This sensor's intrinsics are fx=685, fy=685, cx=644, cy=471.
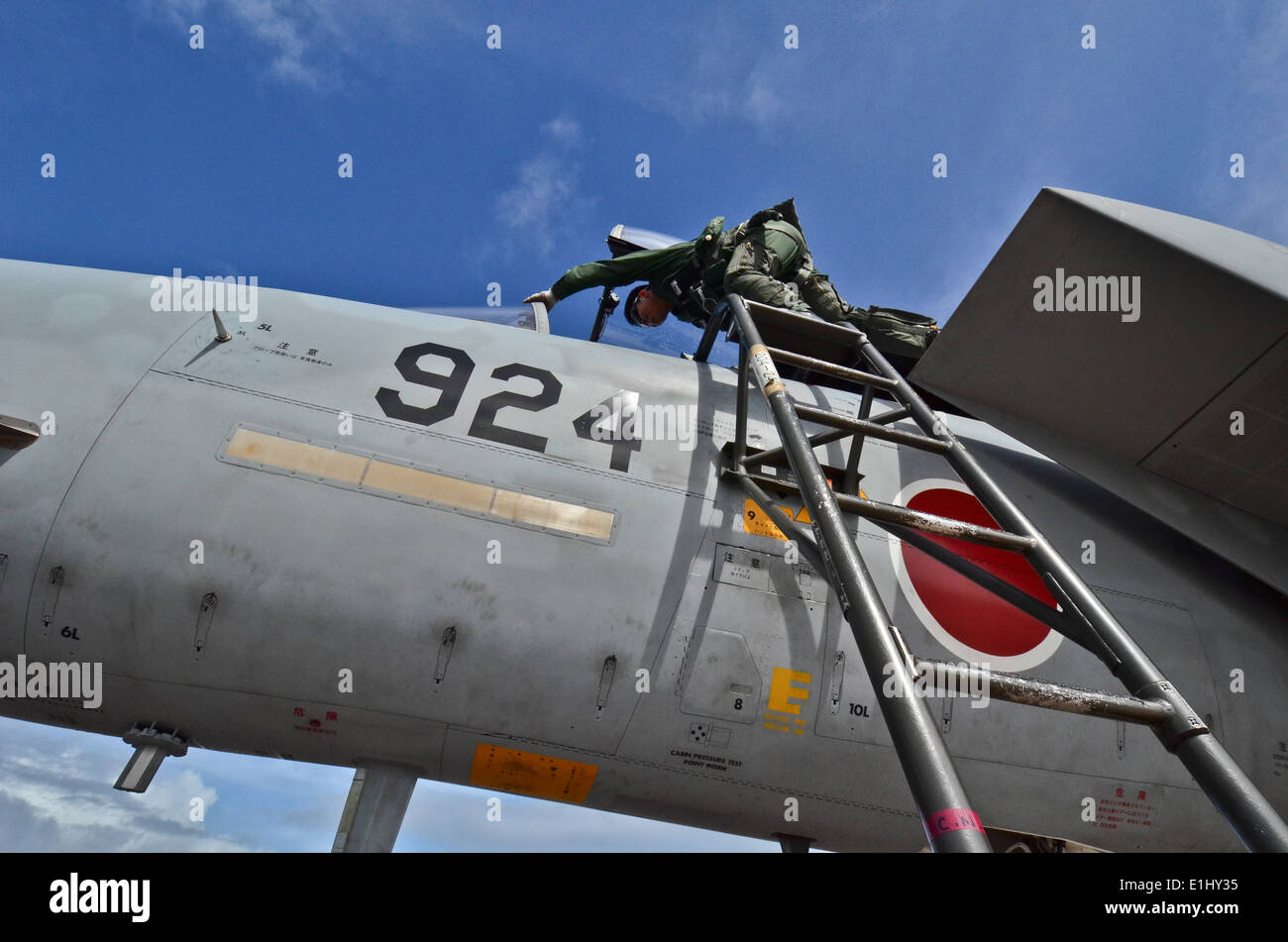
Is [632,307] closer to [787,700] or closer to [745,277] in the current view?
[745,277]

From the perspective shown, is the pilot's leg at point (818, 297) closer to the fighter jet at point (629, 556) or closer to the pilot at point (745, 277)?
the pilot at point (745, 277)

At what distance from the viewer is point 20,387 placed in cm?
363

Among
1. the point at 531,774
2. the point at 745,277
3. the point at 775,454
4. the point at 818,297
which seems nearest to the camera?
the point at 531,774

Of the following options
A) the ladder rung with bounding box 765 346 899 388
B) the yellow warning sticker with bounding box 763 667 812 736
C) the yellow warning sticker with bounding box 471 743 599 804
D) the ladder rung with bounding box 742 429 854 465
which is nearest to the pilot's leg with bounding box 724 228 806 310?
the ladder rung with bounding box 765 346 899 388

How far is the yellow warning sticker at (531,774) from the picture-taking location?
3547 mm

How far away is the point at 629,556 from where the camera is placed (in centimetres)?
377

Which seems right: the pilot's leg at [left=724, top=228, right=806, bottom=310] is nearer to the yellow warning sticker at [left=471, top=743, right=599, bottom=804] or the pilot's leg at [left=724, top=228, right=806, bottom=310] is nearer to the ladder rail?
the ladder rail

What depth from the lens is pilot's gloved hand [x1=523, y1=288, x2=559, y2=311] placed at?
591 centimetres

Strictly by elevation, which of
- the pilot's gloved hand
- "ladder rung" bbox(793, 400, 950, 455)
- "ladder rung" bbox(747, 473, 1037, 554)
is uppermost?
the pilot's gloved hand

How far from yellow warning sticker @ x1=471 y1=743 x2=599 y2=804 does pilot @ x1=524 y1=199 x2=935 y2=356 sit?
3.77 meters

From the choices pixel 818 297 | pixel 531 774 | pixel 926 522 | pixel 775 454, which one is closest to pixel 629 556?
pixel 775 454

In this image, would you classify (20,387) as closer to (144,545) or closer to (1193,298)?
(144,545)

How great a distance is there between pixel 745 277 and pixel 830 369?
1973 millimetres
